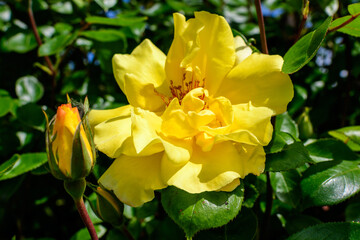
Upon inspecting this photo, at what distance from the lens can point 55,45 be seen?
1.36m

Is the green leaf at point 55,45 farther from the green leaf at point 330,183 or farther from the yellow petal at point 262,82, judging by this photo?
the green leaf at point 330,183

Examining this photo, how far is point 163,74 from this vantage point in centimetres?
98

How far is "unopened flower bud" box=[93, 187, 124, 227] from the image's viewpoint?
0.88 metres

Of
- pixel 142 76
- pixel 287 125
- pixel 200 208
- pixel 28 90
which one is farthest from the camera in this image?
pixel 28 90

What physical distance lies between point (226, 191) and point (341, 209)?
2.25 feet

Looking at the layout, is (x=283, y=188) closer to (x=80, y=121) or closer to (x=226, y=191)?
(x=226, y=191)

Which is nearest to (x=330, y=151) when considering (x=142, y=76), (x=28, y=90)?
(x=142, y=76)

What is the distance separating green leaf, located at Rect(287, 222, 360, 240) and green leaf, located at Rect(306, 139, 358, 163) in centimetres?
24

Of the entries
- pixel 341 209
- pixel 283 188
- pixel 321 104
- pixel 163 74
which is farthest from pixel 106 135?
pixel 321 104

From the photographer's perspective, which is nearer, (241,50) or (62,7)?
(241,50)

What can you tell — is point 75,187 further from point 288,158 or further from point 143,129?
point 288,158

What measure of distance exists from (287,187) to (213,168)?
29 centimetres

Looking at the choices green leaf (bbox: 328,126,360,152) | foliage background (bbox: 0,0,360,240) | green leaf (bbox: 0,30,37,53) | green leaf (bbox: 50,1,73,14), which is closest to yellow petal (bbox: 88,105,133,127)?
foliage background (bbox: 0,0,360,240)

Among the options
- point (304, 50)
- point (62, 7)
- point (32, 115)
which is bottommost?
point (32, 115)
